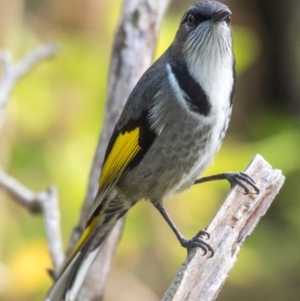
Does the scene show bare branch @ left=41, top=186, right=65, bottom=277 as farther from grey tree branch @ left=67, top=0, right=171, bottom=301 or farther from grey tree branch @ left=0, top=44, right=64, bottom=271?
grey tree branch @ left=67, top=0, right=171, bottom=301

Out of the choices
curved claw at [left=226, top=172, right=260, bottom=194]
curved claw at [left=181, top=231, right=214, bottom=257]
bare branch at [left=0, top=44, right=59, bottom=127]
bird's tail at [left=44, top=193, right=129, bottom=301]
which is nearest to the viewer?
curved claw at [left=181, top=231, right=214, bottom=257]

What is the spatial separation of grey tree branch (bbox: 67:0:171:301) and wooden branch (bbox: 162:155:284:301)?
0.72 metres

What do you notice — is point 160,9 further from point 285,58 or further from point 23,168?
point 285,58

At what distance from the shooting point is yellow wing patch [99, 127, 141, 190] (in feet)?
7.89

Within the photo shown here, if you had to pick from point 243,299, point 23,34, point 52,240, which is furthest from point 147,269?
point 52,240

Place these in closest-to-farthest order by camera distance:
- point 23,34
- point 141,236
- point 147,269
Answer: point 141,236 < point 23,34 < point 147,269

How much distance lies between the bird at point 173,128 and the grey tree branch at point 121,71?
0.40 feet

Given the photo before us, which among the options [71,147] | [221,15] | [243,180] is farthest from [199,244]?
[71,147]

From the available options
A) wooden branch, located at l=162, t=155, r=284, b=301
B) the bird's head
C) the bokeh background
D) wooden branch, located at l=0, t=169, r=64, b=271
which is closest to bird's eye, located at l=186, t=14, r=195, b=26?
the bird's head

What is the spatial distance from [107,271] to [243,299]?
10.1 ft

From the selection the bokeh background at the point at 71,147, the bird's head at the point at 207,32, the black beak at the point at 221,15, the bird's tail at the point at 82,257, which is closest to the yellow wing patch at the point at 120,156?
the bird's tail at the point at 82,257

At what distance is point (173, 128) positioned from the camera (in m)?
2.31

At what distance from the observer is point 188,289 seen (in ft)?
5.91

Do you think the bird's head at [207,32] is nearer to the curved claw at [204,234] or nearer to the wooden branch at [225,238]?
the wooden branch at [225,238]
